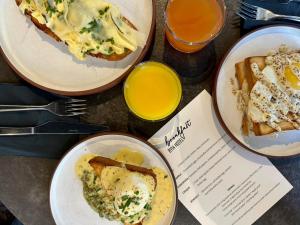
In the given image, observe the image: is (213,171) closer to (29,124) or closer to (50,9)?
(29,124)

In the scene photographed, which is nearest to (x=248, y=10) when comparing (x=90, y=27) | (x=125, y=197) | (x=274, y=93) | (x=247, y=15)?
(x=247, y=15)

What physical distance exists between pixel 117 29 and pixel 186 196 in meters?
0.63

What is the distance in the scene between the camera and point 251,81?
4.37ft

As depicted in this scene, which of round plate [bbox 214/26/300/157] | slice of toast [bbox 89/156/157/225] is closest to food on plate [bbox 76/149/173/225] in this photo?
slice of toast [bbox 89/156/157/225]

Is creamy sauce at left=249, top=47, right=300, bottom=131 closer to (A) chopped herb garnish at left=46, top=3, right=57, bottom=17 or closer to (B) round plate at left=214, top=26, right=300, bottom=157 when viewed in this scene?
(B) round plate at left=214, top=26, right=300, bottom=157

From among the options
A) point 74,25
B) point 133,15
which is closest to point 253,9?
point 133,15

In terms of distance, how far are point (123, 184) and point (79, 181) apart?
0.18 metres

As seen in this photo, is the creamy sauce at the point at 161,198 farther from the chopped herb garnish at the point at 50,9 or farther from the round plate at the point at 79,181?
the chopped herb garnish at the point at 50,9

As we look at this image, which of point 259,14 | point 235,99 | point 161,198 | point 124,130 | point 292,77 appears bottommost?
point 161,198

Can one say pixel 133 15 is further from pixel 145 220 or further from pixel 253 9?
pixel 145 220

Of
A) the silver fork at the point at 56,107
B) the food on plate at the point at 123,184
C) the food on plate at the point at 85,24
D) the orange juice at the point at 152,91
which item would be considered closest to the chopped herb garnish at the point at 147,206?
the food on plate at the point at 123,184

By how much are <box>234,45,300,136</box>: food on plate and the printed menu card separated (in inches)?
5.9

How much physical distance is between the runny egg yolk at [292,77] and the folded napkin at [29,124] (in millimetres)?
727

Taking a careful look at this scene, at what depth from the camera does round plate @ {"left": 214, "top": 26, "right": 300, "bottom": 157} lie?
1374 mm
